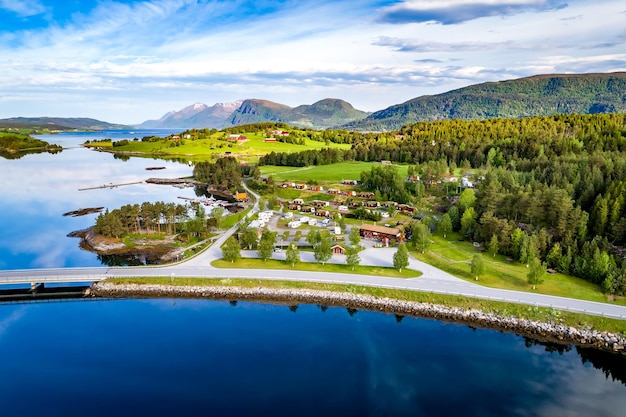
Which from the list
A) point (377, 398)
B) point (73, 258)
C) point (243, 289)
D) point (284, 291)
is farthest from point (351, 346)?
point (73, 258)

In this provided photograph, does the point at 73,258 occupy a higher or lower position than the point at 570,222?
lower

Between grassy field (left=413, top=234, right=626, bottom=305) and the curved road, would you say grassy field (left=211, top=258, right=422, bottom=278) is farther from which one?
grassy field (left=413, top=234, right=626, bottom=305)

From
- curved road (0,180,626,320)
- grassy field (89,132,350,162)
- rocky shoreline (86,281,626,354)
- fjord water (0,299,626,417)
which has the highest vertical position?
grassy field (89,132,350,162)

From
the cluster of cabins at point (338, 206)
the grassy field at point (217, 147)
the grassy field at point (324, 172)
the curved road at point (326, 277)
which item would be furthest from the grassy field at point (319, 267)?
the grassy field at point (217, 147)

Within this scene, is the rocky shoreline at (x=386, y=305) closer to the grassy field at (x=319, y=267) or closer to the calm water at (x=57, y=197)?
the grassy field at (x=319, y=267)

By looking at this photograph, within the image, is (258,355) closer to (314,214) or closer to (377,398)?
(377,398)

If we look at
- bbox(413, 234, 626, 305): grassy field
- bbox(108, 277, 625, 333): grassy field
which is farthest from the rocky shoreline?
Answer: bbox(413, 234, 626, 305): grassy field
